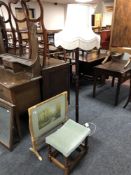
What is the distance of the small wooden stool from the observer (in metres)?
1.36

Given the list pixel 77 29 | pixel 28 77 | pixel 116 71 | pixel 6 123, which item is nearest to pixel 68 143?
pixel 6 123

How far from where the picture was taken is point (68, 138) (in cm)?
145

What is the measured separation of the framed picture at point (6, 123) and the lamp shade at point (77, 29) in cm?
90

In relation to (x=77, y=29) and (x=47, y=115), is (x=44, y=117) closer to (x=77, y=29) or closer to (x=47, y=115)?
(x=47, y=115)

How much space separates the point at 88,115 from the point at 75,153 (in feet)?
2.64

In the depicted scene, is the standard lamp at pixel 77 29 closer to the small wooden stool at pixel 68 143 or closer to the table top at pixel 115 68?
the small wooden stool at pixel 68 143

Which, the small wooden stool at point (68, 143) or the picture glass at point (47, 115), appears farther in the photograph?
the picture glass at point (47, 115)

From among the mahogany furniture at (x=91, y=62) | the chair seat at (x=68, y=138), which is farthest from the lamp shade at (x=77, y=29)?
the mahogany furniture at (x=91, y=62)

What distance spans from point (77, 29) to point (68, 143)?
1.05 m

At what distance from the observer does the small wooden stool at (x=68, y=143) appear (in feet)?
4.46

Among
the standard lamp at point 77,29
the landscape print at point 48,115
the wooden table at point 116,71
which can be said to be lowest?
the landscape print at point 48,115

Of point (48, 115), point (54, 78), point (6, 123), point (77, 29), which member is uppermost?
point (77, 29)

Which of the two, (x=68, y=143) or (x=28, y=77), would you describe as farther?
(x=28, y=77)

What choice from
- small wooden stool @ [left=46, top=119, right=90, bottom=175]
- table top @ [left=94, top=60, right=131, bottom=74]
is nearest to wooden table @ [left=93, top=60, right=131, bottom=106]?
table top @ [left=94, top=60, right=131, bottom=74]
